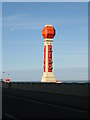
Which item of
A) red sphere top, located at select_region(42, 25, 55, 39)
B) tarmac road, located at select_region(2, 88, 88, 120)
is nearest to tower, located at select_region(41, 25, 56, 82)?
red sphere top, located at select_region(42, 25, 55, 39)

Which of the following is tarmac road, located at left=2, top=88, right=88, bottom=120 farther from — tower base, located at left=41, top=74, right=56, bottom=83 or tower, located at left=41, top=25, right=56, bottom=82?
tower, located at left=41, top=25, right=56, bottom=82

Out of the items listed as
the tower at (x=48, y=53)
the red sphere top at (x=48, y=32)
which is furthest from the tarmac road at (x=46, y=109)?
the red sphere top at (x=48, y=32)

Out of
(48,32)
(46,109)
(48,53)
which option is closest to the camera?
(46,109)

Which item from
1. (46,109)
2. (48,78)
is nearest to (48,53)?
(48,78)

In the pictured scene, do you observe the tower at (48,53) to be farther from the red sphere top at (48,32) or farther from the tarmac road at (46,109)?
the tarmac road at (46,109)

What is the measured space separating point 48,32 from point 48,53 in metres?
4.45

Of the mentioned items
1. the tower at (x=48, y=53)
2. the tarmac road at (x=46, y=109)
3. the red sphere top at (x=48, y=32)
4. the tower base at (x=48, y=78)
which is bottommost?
the tarmac road at (x=46, y=109)

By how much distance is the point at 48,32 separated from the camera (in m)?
68.5

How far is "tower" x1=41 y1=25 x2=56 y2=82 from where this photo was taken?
6862 cm

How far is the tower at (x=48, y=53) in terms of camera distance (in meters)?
68.6

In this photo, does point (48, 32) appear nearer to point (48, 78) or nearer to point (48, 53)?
point (48, 53)

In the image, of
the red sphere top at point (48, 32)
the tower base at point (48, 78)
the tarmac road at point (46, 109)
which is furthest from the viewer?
the red sphere top at point (48, 32)

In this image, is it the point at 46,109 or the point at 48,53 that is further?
the point at 48,53

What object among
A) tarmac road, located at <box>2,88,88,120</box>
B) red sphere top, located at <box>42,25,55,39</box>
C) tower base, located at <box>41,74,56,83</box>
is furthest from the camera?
red sphere top, located at <box>42,25,55,39</box>
